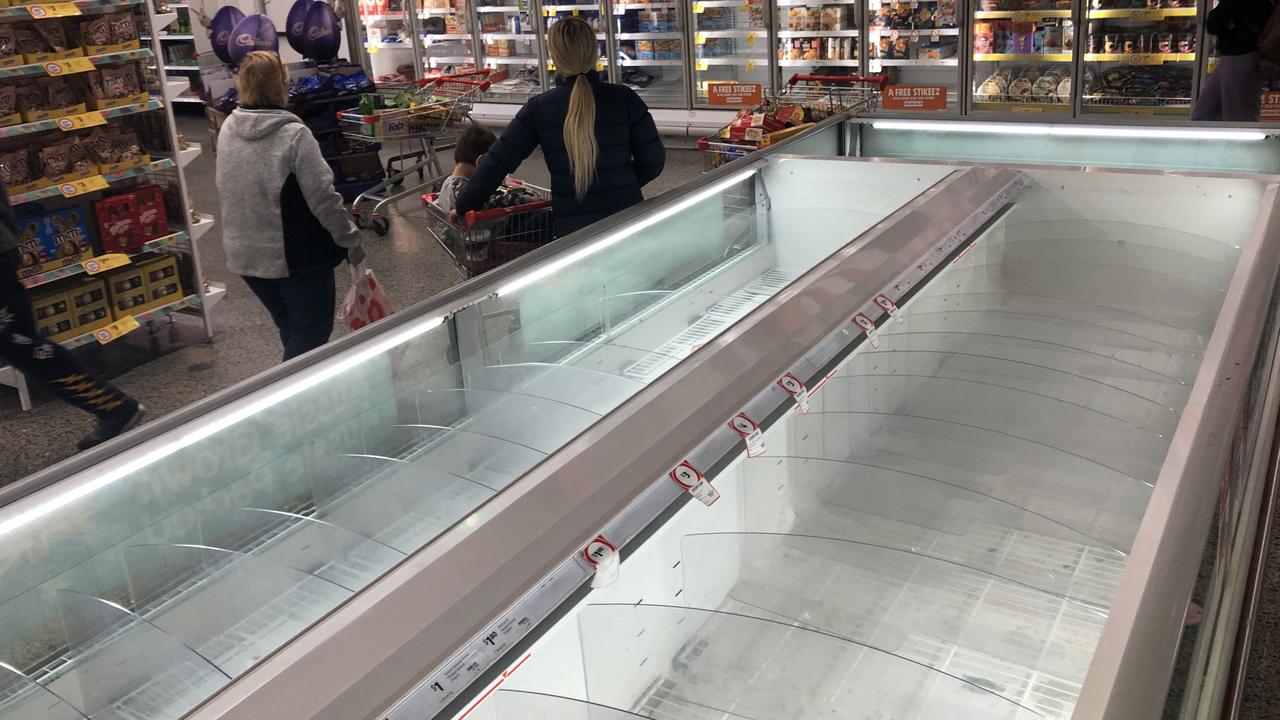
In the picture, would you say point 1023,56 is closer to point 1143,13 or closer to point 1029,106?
point 1029,106

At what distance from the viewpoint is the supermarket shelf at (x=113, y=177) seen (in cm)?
421

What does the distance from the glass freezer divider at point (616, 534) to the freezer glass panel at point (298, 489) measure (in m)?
0.18

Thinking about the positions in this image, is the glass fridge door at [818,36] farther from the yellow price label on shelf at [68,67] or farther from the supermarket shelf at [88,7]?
the yellow price label on shelf at [68,67]

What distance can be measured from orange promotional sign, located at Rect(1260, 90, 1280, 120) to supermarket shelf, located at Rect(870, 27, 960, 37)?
6.98 feet

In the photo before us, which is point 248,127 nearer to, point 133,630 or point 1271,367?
point 133,630

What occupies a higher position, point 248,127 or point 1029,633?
point 248,127

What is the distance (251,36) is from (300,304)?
561 centimetres

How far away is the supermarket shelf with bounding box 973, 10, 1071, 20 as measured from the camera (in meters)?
7.20

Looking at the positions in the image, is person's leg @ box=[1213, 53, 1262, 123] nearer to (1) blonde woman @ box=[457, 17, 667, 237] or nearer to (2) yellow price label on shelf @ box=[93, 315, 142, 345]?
(1) blonde woman @ box=[457, 17, 667, 237]

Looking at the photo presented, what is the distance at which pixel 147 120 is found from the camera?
4.82m

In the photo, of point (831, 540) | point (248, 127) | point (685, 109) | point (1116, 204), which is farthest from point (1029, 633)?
point (685, 109)

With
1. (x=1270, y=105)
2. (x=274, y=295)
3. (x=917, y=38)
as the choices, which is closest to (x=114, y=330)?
(x=274, y=295)

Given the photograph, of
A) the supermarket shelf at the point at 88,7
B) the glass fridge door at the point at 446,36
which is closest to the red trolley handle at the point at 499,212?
the supermarket shelf at the point at 88,7

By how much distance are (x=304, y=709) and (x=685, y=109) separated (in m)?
8.55
